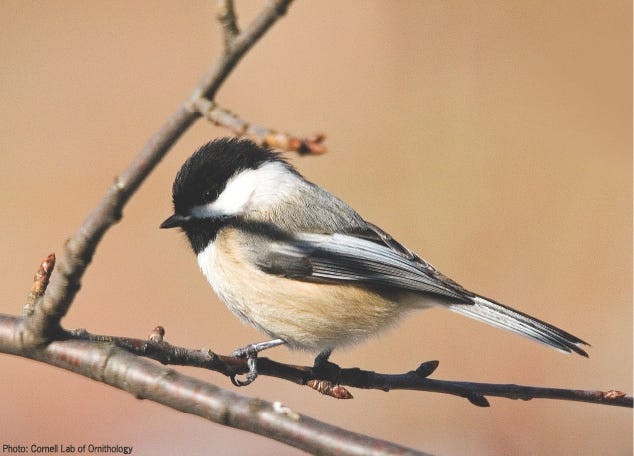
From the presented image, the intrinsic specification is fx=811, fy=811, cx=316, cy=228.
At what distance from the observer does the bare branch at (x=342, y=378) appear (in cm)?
122

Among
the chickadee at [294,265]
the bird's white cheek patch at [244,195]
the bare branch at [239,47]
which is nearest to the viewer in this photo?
the bare branch at [239,47]

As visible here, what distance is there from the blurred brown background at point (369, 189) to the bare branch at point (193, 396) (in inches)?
46.5

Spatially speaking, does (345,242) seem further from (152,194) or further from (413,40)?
(413,40)

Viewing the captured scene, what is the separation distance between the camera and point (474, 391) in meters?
1.48

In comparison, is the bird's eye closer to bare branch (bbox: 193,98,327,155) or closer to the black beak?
the black beak

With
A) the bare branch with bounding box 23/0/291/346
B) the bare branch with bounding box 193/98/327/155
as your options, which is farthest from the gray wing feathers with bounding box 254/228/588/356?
the bare branch with bounding box 193/98/327/155

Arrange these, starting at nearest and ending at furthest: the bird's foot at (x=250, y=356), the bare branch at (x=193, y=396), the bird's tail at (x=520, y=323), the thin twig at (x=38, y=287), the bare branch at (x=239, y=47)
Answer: the bare branch at (x=239, y=47) < the bare branch at (x=193, y=396) < the thin twig at (x=38, y=287) < the bird's foot at (x=250, y=356) < the bird's tail at (x=520, y=323)

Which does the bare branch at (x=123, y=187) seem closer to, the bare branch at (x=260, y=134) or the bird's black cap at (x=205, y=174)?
the bare branch at (x=260, y=134)

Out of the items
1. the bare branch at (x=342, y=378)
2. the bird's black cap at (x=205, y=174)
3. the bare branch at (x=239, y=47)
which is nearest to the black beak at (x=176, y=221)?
the bird's black cap at (x=205, y=174)

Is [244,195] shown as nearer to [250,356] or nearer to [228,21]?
[250,356]

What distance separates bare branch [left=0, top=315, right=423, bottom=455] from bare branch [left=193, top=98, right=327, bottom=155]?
14.5 inches

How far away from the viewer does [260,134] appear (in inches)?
33.8

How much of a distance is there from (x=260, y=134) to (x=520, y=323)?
1.10 meters

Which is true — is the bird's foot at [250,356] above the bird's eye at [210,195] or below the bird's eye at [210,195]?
below
